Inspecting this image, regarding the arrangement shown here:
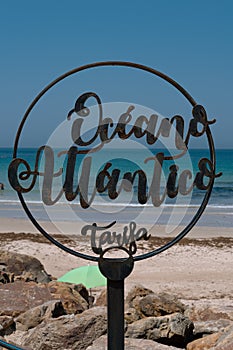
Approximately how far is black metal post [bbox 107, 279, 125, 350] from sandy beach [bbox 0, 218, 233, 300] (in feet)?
17.6

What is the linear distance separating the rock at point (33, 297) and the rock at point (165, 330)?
3.88 feet

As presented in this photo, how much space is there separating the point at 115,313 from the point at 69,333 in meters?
Answer: 2.00

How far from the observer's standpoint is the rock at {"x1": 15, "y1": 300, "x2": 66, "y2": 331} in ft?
16.6

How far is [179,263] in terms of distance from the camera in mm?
11812

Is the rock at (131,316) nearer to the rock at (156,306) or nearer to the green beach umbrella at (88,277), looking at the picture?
the rock at (156,306)

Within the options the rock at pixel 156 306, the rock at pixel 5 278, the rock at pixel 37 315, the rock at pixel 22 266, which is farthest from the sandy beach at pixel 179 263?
the rock at pixel 37 315

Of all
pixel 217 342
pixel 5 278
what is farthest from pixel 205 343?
pixel 5 278

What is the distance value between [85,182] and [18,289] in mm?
3984

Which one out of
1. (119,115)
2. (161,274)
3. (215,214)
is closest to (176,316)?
(119,115)

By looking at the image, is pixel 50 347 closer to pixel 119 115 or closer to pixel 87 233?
pixel 87 233

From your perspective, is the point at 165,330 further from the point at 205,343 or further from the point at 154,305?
the point at 154,305

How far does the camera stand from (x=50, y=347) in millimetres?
4238

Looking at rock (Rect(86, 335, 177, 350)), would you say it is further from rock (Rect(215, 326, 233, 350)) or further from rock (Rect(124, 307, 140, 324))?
rock (Rect(124, 307, 140, 324))

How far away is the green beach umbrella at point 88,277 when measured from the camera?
8.04 meters
